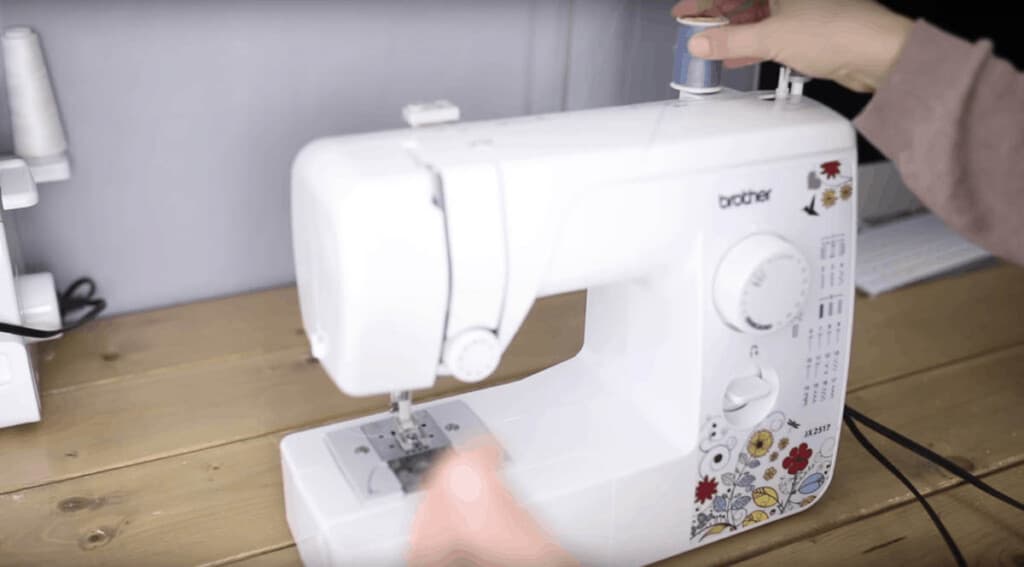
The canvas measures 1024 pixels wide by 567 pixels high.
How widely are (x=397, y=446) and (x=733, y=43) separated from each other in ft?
1.43

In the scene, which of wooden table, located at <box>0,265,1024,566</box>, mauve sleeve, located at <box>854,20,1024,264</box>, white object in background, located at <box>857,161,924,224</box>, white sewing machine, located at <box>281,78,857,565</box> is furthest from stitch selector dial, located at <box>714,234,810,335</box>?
white object in background, located at <box>857,161,924,224</box>

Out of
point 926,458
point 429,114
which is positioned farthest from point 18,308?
point 926,458

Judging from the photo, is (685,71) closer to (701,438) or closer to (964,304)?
(701,438)

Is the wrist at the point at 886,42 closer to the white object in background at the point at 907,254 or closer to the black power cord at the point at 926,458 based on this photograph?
the black power cord at the point at 926,458

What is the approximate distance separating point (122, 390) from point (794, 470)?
28.3 inches

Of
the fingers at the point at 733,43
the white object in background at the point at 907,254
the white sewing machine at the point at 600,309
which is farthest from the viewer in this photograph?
the white object in background at the point at 907,254

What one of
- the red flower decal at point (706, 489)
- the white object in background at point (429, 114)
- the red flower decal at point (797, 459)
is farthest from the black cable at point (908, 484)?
the white object in background at point (429, 114)

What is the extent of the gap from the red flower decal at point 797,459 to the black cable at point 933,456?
0.42ft

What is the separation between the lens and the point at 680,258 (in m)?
0.74

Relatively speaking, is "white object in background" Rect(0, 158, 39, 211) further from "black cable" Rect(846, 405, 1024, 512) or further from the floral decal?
"black cable" Rect(846, 405, 1024, 512)

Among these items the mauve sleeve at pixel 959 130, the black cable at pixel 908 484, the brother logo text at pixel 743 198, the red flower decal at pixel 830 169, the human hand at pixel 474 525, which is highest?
the mauve sleeve at pixel 959 130

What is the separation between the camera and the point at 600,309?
0.87 m

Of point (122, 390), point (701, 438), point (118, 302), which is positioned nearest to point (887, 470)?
point (701, 438)

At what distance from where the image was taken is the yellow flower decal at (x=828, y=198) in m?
0.77
